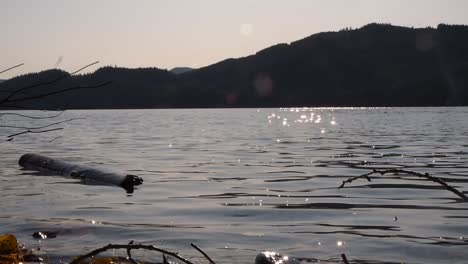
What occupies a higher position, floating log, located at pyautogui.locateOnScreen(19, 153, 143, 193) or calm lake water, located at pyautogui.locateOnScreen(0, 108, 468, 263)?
floating log, located at pyautogui.locateOnScreen(19, 153, 143, 193)

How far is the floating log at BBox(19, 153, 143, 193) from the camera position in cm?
1423

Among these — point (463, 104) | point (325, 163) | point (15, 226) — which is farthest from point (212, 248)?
point (463, 104)

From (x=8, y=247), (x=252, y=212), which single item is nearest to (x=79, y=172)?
(x=252, y=212)

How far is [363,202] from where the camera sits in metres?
11.6

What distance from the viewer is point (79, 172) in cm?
1595

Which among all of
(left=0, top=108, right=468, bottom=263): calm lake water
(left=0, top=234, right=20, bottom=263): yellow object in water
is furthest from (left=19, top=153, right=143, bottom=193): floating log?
(left=0, top=234, right=20, bottom=263): yellow object in water

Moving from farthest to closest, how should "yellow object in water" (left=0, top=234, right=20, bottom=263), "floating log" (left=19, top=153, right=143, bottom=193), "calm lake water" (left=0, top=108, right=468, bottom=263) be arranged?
"floating log" (left=19, top=153, right=143, bottom=193), "calm lake water" (left=0, top=108, right=468, bottom=263), "yellow object in water" (left=0, top=234, right=20, bottom=263)

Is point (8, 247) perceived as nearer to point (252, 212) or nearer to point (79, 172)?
point (252, 212)

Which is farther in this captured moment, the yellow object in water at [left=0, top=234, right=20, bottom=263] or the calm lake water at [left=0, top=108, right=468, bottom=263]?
the calm lake water at [left=0, top=108, right=468, bottom=263]

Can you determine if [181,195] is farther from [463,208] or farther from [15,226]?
[463,208]

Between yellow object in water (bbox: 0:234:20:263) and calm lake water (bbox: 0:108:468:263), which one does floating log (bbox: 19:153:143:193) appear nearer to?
calm lake water (bbox: 0:108:468:263)

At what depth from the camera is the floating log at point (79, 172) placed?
14.2m

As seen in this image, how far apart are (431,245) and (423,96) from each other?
633 ft

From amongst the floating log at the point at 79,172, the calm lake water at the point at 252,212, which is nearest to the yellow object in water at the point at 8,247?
the calm lake water at the point at 252,212
